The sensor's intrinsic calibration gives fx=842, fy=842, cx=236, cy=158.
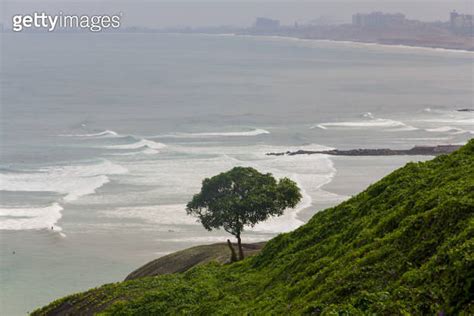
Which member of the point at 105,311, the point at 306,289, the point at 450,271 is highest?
the point at 450,271

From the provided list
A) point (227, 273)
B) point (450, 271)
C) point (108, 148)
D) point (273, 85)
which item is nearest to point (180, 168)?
point (108, 148)

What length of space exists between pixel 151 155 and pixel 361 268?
7080cm

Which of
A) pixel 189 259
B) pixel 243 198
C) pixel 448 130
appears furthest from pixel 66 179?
pixel 448 130

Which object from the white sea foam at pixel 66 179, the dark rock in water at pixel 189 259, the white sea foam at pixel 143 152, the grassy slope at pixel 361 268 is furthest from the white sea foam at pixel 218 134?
the grassy slope at pixel 361 268

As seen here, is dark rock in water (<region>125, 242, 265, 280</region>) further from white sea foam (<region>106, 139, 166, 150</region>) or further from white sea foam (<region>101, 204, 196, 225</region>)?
white sea foam (<region>106, 139, 166, 150</region>)

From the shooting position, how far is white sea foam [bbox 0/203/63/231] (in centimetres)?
6075

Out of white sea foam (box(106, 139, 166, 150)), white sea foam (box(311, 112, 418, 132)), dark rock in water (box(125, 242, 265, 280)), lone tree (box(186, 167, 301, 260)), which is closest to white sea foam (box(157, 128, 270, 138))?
white sea foam (box(106, 139, 166, 150))

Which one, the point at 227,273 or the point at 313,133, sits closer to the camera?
the point at 227,273

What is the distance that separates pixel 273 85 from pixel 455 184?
164000 millimetres

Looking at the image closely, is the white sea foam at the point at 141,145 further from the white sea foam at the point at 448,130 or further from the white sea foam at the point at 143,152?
the white sea foam at the point at 448,130

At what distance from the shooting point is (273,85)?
184875 mm

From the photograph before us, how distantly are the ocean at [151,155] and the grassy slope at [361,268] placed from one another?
65.4 feet

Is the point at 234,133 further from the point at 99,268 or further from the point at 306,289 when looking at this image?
the point at 306,289

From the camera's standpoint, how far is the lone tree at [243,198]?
124 feet
